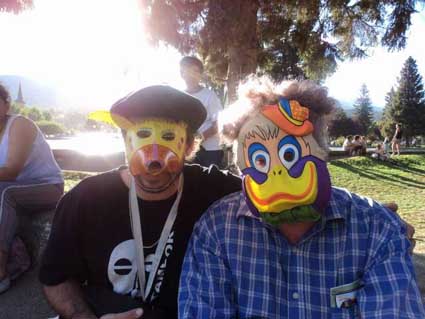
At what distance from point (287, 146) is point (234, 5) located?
5899mm

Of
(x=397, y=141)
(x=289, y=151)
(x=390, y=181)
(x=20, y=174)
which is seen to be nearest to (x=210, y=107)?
(x=20, y=174)

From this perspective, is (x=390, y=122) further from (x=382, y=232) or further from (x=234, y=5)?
(x=382, y=232)

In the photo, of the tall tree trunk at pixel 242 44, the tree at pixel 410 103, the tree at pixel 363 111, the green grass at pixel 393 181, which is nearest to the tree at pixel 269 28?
the tall tree trunk at pixel 242 44

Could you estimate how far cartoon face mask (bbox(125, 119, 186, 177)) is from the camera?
5.78ft

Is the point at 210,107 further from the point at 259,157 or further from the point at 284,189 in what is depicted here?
the point at 284,189

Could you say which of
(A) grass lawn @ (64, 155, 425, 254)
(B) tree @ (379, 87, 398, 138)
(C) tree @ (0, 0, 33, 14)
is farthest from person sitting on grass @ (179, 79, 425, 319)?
(B) tree @ (379, 87, 398, 138)

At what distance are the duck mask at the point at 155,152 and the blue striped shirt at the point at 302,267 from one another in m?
0.27

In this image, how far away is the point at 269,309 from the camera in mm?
1580

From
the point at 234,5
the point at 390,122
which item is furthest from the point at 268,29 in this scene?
the point at 390,122

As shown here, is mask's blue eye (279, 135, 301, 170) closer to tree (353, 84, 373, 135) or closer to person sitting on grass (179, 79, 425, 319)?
person sitting on grass (179, 79, 425, 319)

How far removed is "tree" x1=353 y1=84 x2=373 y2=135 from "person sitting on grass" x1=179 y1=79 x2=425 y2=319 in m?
61.6

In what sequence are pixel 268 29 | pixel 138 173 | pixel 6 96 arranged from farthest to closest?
pixel 268 29 → pixel 6 96 → pixel 138 173

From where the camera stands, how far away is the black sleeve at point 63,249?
1816mm

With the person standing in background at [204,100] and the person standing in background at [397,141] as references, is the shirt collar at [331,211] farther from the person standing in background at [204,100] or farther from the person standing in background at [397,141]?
the person standing in background at [397,141]
